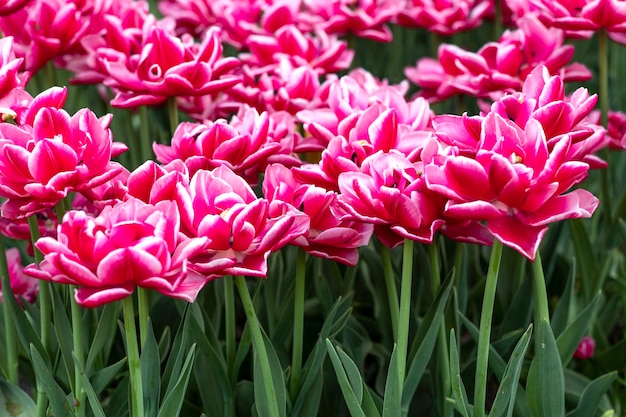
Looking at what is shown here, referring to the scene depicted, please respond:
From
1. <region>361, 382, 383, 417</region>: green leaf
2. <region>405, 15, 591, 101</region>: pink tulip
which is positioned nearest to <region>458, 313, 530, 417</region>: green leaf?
<region>361, 382, 383, 417</region>: green leaf

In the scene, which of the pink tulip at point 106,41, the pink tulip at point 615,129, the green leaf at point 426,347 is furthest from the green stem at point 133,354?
the pink tulip at point 615,129

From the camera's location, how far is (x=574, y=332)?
1415 mm

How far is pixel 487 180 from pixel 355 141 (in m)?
0.30

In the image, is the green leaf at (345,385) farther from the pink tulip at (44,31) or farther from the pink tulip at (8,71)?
the pink tulip at (44,31)

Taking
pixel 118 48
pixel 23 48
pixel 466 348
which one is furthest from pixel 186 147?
pixel 466 348

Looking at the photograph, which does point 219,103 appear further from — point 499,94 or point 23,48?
point 499,94

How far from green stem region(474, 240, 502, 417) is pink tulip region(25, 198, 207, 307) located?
1.26ft

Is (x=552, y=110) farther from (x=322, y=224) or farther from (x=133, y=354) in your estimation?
(x=133, y=354)

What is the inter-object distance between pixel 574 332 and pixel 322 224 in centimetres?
50

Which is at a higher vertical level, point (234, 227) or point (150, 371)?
point (234, 227)

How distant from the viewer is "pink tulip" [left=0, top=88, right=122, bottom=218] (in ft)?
3.59

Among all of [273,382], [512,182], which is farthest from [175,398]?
[512,182]

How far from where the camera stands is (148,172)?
1121mm

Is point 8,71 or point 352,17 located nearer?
point 8,71
